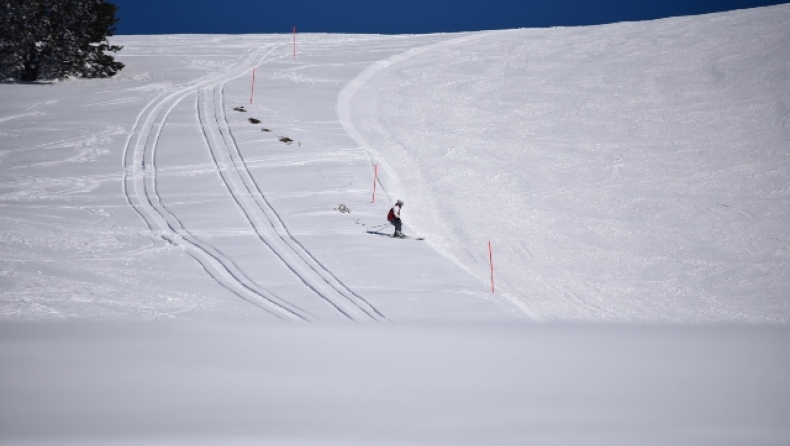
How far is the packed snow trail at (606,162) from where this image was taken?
43.5 feet

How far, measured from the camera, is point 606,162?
19.4m

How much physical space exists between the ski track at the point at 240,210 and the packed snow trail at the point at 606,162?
2.76 m

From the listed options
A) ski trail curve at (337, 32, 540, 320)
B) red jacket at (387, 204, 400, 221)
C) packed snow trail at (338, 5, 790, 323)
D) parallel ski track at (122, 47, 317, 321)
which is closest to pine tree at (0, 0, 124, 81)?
parallel ski track at (122, 47, 317, 321)

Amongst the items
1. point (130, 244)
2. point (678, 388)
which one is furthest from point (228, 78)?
point (678, 388)

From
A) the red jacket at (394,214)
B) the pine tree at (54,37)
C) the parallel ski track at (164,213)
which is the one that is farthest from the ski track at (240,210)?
the pine tree at (54,37)

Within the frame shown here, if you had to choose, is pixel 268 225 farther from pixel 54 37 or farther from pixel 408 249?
pixel 54 37

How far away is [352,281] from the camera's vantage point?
42.4 ft

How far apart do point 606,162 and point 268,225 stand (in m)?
9.17

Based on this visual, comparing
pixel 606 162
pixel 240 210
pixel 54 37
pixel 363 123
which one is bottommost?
pixel 240 210

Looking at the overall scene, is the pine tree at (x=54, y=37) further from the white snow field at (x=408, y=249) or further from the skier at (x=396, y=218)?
the skier at (x=396, y=218)

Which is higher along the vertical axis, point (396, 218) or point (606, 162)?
point (606, 162)

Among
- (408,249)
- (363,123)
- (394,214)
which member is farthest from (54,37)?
(408,249)

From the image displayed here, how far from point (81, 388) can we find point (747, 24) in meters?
32.0

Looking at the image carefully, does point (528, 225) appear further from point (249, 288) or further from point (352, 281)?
point (249, 288)
